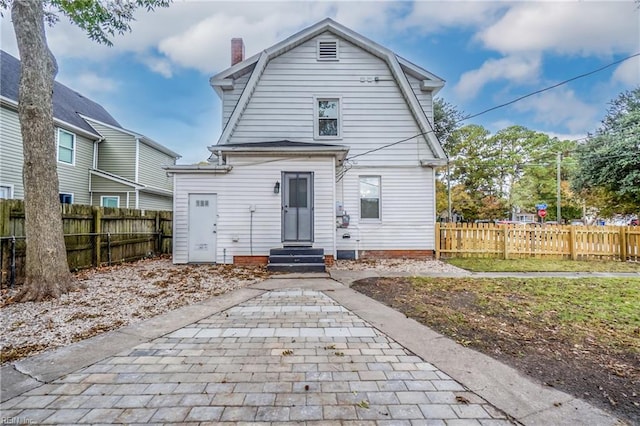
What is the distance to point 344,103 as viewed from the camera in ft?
36.0

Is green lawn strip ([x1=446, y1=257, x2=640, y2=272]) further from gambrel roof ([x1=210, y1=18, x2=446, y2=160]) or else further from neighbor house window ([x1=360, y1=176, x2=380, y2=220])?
gambrel roof ([x1=210, y1=18, x2=446, y2=160])

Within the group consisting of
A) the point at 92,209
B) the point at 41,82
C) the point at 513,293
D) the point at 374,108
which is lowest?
the point at 513,293

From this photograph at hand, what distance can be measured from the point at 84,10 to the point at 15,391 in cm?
840

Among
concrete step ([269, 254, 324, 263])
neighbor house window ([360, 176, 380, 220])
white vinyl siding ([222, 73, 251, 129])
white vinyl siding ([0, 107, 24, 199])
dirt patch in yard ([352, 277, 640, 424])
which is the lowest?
dirt patch in yard ([352, 277, 640, 424])

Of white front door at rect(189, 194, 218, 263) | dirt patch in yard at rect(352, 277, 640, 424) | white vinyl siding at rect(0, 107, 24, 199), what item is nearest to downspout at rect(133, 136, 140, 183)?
white vinyl siding at rect(0, 107, 24, 199)

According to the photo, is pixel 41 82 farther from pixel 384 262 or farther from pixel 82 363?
pixel 384 262

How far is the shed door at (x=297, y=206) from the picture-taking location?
30.4ft

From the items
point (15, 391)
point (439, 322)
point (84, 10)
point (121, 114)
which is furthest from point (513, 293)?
point (121, 114)

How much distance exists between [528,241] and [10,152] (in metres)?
20.2

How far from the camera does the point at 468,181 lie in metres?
30.6

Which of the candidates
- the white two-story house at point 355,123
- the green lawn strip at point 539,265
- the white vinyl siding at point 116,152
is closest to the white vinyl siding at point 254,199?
the white two-story house at point 355,123

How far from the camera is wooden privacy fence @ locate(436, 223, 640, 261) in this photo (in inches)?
424

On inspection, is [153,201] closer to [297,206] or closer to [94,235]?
[94,235]

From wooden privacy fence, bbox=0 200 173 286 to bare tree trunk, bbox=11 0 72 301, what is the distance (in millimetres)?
460
